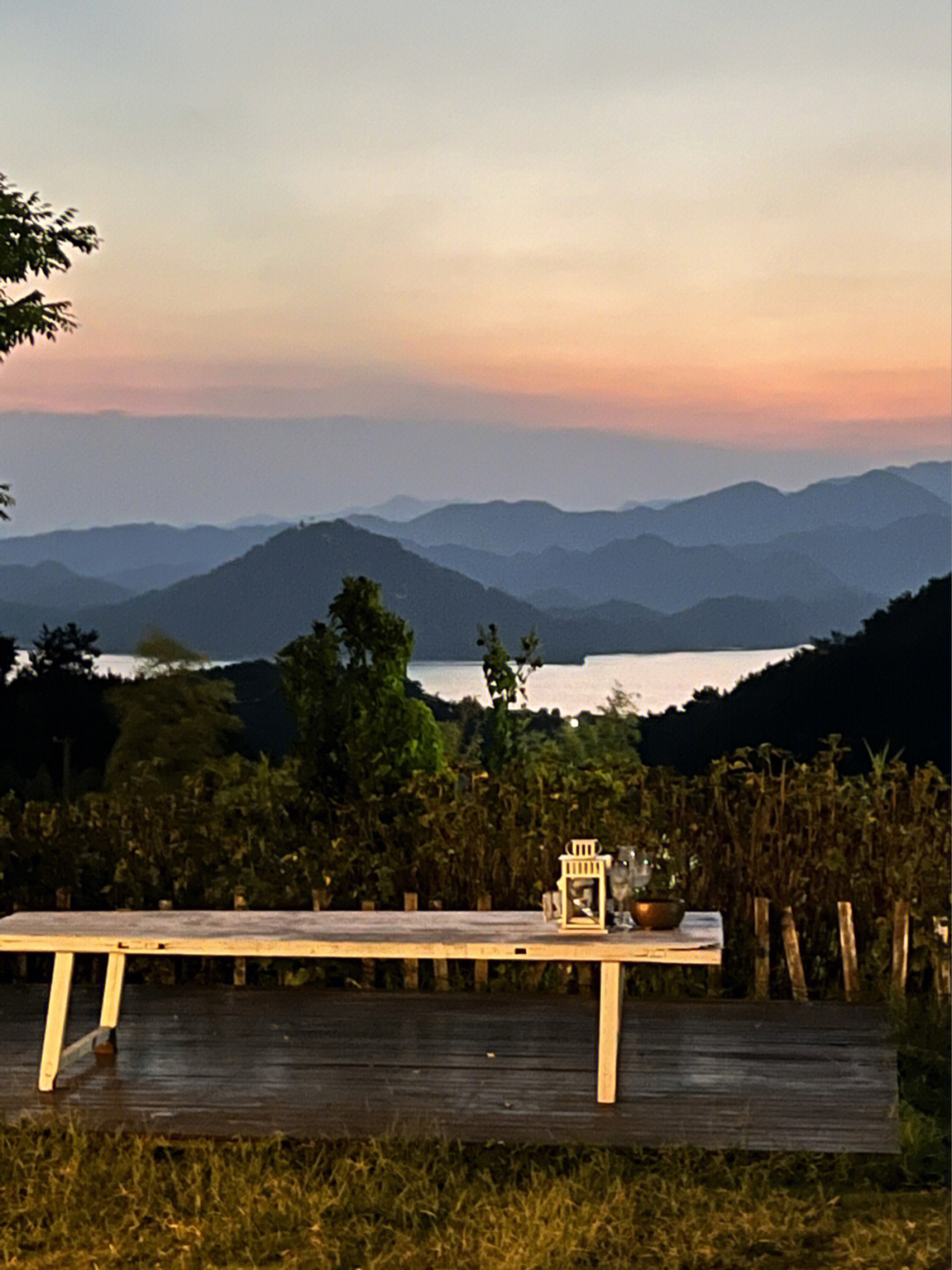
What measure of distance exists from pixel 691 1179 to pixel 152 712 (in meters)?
9.32

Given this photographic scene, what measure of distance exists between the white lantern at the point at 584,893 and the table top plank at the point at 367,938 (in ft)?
0.17

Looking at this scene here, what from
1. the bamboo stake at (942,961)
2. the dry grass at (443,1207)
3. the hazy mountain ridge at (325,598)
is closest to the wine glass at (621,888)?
the dry grass at (443,1207)

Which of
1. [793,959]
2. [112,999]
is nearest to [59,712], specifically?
[112,999]

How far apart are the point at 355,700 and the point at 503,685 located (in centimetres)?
139

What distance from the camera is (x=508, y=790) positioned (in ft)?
24.1

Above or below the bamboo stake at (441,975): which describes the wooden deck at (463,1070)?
below

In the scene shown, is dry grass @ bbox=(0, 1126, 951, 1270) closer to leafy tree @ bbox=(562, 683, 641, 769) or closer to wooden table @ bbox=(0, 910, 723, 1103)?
wooden table @ bbox=(0, 910, 723, 1103)

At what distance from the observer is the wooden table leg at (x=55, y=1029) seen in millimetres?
4957

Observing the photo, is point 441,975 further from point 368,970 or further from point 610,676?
point 610,676

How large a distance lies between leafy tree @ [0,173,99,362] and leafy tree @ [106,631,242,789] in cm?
285

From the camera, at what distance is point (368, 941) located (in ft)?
15.6

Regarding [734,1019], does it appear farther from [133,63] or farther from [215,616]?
[215,616]

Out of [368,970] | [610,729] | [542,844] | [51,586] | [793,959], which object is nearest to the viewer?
[793,959]

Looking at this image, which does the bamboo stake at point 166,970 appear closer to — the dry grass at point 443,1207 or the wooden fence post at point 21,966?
the wooden fence post at point 21,966
